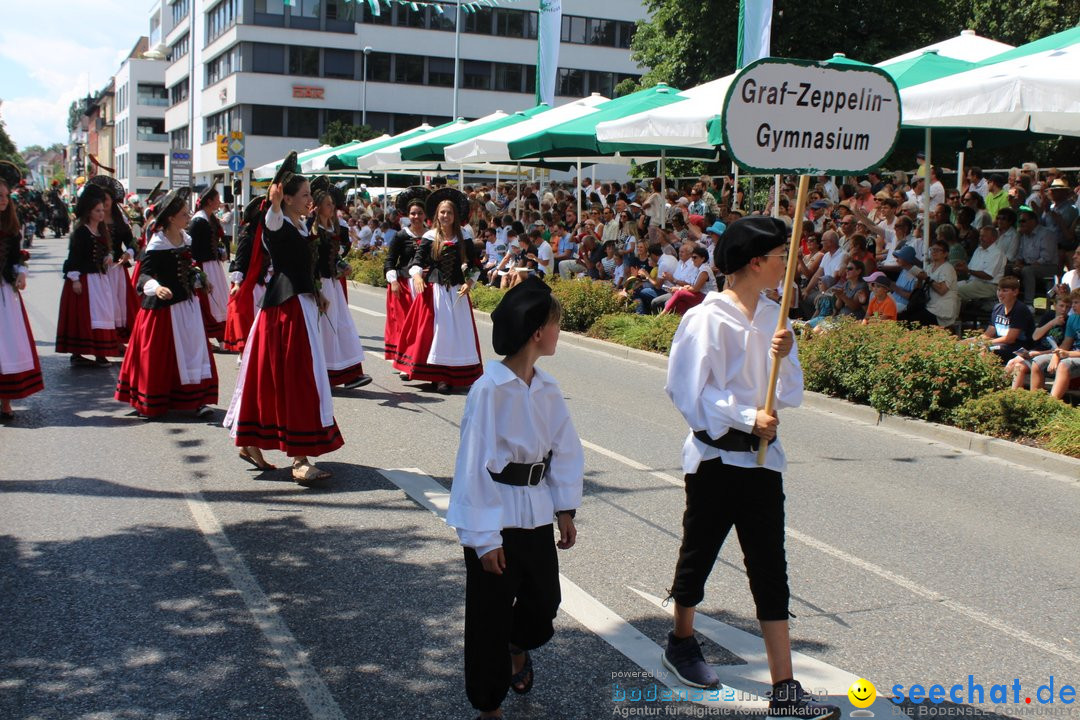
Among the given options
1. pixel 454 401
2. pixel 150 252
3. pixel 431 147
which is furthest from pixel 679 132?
pixel 431 147

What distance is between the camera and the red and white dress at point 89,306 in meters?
12.0

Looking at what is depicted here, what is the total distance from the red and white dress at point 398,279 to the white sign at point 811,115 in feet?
21.4

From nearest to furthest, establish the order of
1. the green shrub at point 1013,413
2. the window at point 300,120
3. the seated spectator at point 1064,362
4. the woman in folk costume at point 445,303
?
the green shrub at point 1013,413 < the seated spectator at point 1064,362 < the woman in folk costume at point 445,303 < the window at point 300,120

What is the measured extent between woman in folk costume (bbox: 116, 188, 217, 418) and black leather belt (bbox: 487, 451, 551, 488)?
6.23m

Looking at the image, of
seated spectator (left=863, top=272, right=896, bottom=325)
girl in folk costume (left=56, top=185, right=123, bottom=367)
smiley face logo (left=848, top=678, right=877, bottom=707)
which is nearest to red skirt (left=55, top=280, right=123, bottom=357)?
girl in folk costume (left=56, top=185, right=123, bottom=367)

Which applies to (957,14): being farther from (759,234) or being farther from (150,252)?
(759,234)

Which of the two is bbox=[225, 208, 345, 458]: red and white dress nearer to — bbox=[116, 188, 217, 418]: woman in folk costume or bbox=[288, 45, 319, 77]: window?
bbox=[116, 188, 217, 418]: woman in folk costume

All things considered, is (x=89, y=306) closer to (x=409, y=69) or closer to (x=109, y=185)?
(x=109, y=185)

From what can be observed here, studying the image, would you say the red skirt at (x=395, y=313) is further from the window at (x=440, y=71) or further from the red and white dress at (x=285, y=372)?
the window at (x=440, y=71)

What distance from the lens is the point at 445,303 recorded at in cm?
1078

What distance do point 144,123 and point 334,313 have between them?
9630cm

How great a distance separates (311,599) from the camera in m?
5.03

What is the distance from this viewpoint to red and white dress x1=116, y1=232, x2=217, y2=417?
30.2ft

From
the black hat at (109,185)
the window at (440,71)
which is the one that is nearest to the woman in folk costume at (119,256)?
the black hat at (109,185)
